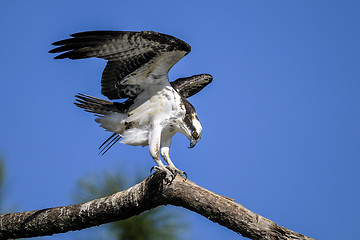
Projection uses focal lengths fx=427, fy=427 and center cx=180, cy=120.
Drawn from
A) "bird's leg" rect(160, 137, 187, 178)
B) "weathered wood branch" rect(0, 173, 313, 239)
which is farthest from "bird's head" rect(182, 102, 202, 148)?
"weathered wood branch" rect(0, 173, 313, 239)

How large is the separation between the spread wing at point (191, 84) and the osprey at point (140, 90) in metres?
0.95

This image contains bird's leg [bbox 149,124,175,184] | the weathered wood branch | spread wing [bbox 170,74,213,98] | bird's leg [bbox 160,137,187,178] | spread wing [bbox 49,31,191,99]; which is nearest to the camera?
the weathered wood branch

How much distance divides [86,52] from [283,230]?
10.6 ft

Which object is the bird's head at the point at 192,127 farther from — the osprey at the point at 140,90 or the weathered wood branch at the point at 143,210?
the weathered wood branch at the point at 143,210

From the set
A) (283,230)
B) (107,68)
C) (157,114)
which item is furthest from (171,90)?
(283,230)

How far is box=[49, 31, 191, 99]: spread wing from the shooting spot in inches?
208

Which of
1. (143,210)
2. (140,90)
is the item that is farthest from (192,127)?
(143,210)

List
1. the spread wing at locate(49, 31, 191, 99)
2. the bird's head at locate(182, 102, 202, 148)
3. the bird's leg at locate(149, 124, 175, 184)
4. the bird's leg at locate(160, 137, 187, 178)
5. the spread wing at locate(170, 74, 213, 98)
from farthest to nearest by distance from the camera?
the spread wing at locate(170, 74, 213, 98) < the bird's head at locate(182, 102, 202, 148) < the bird's leg at locate(160, 137, 187, 178) < the bird's leg at locate(149, 124, 175, 184) < the spread wing at locate(49, 31, 191, 99)

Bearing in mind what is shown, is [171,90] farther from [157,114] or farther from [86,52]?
[86,52]

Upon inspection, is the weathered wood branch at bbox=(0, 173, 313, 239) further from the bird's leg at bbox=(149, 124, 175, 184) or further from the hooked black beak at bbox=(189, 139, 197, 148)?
the hooked black beak at bbox=(189, 139, 197, 148)

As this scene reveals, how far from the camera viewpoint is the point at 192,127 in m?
6.03

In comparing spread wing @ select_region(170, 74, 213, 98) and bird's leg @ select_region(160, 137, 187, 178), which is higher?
spread wing @ select_region(170, 74, 213, 98)

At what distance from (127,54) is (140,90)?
665mm

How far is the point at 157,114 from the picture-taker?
5.99m
